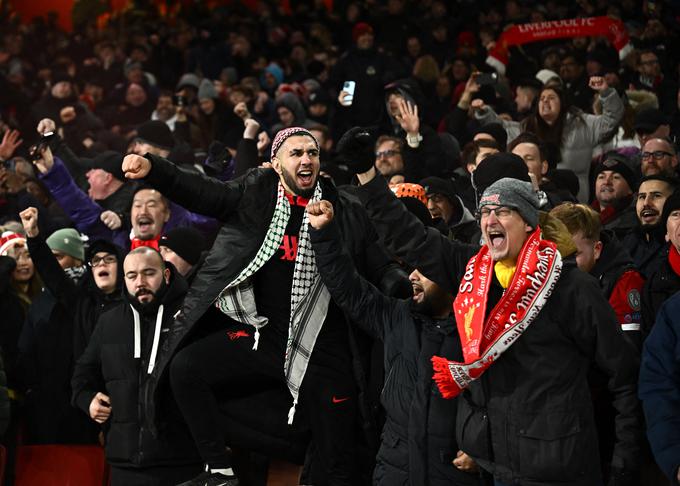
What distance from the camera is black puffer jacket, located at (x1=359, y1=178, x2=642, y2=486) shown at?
4.44 metres

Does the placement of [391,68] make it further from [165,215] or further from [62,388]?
[62,388]

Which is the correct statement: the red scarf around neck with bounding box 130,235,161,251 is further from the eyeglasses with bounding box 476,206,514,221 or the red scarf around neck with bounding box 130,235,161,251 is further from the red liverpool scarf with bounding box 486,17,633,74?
the red liverpool scarf with bounding box 486,17,633,74

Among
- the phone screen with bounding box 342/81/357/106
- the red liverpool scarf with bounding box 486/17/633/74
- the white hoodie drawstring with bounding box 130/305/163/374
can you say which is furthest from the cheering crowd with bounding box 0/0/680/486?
the red liverpool scarf with bounding box 486/17/633/74

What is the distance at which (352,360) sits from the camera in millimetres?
5793

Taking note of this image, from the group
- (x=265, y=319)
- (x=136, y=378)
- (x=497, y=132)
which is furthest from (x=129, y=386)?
(x=497, y=132)

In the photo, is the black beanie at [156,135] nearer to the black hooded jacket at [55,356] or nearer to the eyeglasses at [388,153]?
the eyeglasses at [388,153]

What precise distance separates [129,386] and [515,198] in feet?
9.37

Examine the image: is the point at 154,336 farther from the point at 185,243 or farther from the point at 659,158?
the point at 659,158

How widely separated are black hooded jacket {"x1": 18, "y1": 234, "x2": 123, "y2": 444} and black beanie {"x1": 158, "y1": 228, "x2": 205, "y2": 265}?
34 cm

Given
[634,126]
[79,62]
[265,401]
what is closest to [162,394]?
[265,401]

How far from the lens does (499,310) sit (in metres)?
4.48

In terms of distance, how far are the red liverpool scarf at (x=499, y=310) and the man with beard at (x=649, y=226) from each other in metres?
1.43

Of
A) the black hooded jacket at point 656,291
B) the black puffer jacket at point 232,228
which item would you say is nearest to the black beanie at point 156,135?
the black puffer jacket at point 232,228

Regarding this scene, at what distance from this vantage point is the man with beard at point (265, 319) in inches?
221
